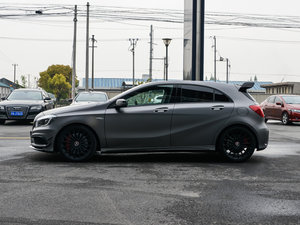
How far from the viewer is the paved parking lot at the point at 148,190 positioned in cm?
394

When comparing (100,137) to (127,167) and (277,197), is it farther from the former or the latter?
(277,197)

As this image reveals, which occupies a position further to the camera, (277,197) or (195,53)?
(195,53)

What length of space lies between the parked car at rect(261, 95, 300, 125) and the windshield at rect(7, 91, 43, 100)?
10900 millimetres

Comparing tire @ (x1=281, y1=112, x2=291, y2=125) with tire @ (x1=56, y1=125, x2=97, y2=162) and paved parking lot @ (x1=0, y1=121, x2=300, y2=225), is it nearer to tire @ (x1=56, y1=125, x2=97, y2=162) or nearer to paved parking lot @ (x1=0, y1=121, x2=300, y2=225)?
A: paved parking lot @ (x1=0, y1=121, x2=300, y2=225)

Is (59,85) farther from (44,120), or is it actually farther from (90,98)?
(44,120)

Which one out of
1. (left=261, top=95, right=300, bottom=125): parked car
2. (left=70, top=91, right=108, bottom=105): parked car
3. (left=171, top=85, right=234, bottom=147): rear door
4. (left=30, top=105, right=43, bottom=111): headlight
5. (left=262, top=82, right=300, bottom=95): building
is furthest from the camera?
(left=262, top=82, right=300, bottom=95): building

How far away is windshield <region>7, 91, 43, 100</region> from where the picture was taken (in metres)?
17.0

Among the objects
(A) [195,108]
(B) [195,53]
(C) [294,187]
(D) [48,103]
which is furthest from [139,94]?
(D) [48,103]

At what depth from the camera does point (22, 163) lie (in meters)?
7.05

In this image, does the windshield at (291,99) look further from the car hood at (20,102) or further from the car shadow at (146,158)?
the car shadow at (146,158)

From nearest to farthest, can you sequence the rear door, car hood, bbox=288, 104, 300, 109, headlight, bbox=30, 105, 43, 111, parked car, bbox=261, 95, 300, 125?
the rear door < headlight, bbox=30, 105, 43, 111 < parked car, bbox=261, 95, 300, 125 < car hood, bbox=288, 104, 300, 109

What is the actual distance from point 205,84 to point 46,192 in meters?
3.73

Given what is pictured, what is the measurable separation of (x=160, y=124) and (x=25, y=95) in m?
11.4

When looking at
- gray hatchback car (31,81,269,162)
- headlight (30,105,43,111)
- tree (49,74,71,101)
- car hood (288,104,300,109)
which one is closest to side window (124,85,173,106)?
gray hatchback car (31,81,269,162)
